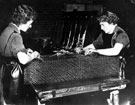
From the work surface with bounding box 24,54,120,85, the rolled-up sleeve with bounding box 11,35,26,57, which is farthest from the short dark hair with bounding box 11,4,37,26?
the work surface with bounding box 24,54,120,85

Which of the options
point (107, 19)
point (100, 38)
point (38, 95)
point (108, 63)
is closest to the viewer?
point (38, 95)

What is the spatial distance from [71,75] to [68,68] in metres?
0.11

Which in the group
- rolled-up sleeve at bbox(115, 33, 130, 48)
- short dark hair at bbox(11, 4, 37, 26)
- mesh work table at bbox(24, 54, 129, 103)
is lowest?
mesh work table at bbox(24, 54, 129, 103)

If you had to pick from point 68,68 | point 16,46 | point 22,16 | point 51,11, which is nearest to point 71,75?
point 68,68

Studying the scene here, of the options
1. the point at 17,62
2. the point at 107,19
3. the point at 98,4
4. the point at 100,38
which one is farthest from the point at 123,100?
the point at 98,4

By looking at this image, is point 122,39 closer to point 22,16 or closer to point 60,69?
point 60,69

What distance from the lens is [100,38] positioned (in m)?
3.30

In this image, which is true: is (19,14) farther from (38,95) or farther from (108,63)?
(108,63)

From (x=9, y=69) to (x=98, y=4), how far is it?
322 centimetres

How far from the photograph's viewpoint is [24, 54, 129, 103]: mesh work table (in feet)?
7.38

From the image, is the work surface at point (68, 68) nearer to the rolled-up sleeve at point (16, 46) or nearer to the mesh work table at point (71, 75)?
the mesh work table at point (71, 75)

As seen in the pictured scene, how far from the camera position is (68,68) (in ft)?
7.97

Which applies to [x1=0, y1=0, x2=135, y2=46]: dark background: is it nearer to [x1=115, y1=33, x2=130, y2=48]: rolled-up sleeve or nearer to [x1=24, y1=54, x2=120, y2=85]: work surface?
[x1=115, y1=33, x2=130, y2=48]: rolled-up sleeve

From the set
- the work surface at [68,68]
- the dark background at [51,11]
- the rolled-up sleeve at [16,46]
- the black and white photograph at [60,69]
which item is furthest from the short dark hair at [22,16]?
the dark background at [51,11]
